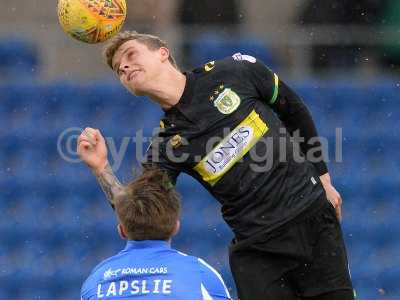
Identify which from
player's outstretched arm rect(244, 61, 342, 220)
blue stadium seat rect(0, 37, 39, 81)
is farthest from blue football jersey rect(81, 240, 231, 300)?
blue stadium seat rect(0, 37, 39, 81)

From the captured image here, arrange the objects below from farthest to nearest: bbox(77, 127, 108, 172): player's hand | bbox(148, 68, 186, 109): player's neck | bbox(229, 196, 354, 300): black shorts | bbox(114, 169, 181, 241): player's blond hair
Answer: bbox(148, 68, 186, 109): player's neck
bbox(229, 196, 354, 300): black shorts
bbox(77, 127, 108, 172): player's hand
bbox(114, 169, 181, 241): player's blond hair

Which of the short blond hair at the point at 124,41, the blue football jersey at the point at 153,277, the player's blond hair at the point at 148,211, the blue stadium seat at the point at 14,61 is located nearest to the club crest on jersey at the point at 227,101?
the short blond hair at the point at 124,41

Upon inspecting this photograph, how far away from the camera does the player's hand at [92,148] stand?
14.3ft

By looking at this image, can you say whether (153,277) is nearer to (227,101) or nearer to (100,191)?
(227,101)

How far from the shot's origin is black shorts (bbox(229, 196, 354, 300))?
4586mm

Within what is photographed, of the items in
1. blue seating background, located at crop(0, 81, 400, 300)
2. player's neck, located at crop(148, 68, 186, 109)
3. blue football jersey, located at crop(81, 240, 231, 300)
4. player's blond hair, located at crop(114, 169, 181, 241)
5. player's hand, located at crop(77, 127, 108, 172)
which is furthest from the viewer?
blue seating background, located at crop(0, 81, 400, 300)

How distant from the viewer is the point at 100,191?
326 inches

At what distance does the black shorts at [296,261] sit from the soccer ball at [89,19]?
1.30 m

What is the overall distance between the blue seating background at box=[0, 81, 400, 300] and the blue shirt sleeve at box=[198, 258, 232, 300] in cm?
439

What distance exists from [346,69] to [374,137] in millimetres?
639

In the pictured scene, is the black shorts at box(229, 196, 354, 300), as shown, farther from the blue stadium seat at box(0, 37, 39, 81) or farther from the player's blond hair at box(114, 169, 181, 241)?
the blue stadium seat at box(0, 37, 39, 81)

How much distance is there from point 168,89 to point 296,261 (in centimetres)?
99

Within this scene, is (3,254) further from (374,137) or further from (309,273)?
(309,273)

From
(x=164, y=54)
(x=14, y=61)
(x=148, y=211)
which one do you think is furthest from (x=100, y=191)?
(x=148, y=211)
